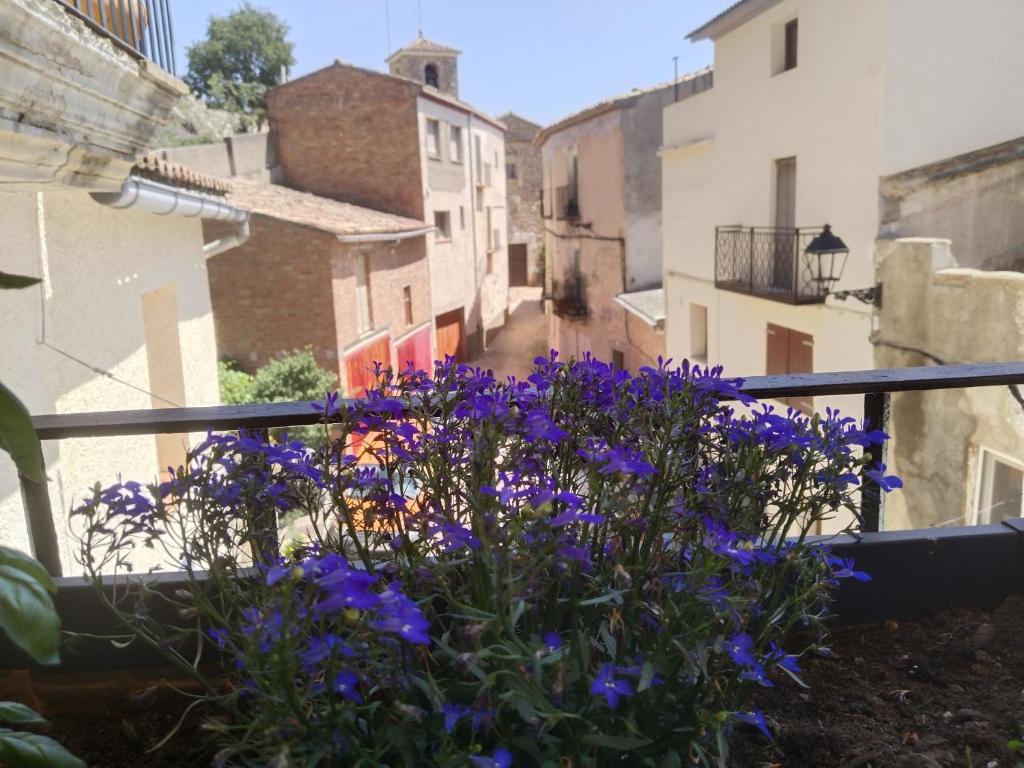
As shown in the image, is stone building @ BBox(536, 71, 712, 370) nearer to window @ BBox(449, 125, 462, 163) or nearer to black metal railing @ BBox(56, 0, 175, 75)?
window @ BBox(449, 125, 462, 163)

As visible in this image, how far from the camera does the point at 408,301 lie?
18062 millimetres

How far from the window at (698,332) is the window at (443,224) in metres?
9.49

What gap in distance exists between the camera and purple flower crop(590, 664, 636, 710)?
102 centimetres

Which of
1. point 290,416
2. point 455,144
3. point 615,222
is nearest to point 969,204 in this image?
point 290,416

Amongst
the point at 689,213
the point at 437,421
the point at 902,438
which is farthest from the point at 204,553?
the point at 689,213

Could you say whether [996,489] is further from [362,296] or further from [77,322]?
[362,296]

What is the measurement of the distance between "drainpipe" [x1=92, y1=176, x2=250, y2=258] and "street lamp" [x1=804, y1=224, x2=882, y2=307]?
540 cm

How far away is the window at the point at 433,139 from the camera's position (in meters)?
19.9

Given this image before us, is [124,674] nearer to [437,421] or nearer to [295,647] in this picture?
[437,421]

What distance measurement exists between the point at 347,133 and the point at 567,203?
5.12 meters

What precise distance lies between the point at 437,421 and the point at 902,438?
23.0 ft

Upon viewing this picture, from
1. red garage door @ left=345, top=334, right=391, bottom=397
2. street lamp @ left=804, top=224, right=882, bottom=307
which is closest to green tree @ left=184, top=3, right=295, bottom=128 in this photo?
red garage door @ left=345, top=334, right=391, bottom=397

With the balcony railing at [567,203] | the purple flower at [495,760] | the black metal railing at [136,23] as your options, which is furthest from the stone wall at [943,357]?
the balcony railing at [567,203]

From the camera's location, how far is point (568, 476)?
152cm
